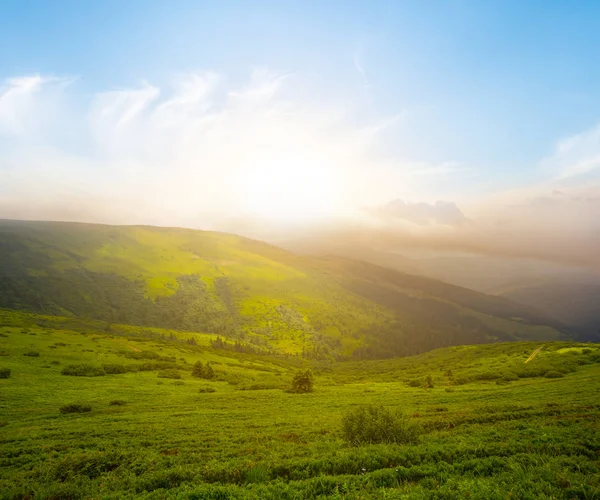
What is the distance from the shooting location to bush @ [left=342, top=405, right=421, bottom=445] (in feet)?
75.2

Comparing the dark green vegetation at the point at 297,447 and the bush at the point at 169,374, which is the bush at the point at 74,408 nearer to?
the dark green vegetation at the point at 297,447

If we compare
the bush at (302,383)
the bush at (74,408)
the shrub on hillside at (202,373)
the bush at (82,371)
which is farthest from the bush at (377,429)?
the shrub on hillside at (202,373)

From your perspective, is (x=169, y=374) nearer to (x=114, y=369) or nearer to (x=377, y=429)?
(x=114, y=369)

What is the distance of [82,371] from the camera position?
5653cm

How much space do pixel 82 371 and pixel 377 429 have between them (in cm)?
5699

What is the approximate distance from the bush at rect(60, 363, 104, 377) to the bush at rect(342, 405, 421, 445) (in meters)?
53.7

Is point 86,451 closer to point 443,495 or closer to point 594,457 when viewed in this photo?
point 443,495

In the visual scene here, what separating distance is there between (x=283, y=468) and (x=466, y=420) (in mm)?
19376

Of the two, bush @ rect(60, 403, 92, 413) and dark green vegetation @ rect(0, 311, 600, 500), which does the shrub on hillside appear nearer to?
dark green vegetation @ rect(0, 311, 600, 500)

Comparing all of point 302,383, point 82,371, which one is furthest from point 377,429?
point 82,371

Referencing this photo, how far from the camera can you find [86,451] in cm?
2306

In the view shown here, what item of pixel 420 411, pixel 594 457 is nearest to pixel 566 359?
pixel 420 411

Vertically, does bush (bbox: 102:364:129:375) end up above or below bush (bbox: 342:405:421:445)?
below

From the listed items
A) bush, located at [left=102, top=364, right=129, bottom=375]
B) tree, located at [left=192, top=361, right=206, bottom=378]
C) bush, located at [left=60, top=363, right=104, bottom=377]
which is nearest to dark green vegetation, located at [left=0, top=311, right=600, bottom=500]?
bush, located at [left=60, top=363, right=104, bottom=377]
